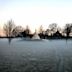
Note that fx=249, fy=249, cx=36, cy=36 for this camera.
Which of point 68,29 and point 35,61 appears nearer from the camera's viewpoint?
point 35,61

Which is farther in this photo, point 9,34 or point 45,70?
point 9,34

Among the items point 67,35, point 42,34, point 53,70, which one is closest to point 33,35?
point 42,34

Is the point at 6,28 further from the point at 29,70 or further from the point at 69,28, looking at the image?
the point at 29,70

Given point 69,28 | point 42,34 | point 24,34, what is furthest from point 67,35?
point 24,34

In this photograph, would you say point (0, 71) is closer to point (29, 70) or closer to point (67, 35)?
point (29, 70)

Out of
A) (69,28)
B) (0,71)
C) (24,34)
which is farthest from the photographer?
(24,34)

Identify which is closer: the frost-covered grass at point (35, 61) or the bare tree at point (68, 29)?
the frost-covered grass at point (35, 61)

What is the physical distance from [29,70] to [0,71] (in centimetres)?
317

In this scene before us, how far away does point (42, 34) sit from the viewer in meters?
157

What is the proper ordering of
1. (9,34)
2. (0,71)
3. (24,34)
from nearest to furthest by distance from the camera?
1. (0,71)
2. (9,34)
3. (24,34)

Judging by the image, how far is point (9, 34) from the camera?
141875 millimetres

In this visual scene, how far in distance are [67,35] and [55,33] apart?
832cm

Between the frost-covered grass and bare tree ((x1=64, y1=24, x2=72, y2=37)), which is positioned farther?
A: bare tree ((x1=64, y1=24, x2=72, y2=37))

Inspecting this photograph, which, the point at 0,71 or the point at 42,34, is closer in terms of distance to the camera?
the point at 0,71
